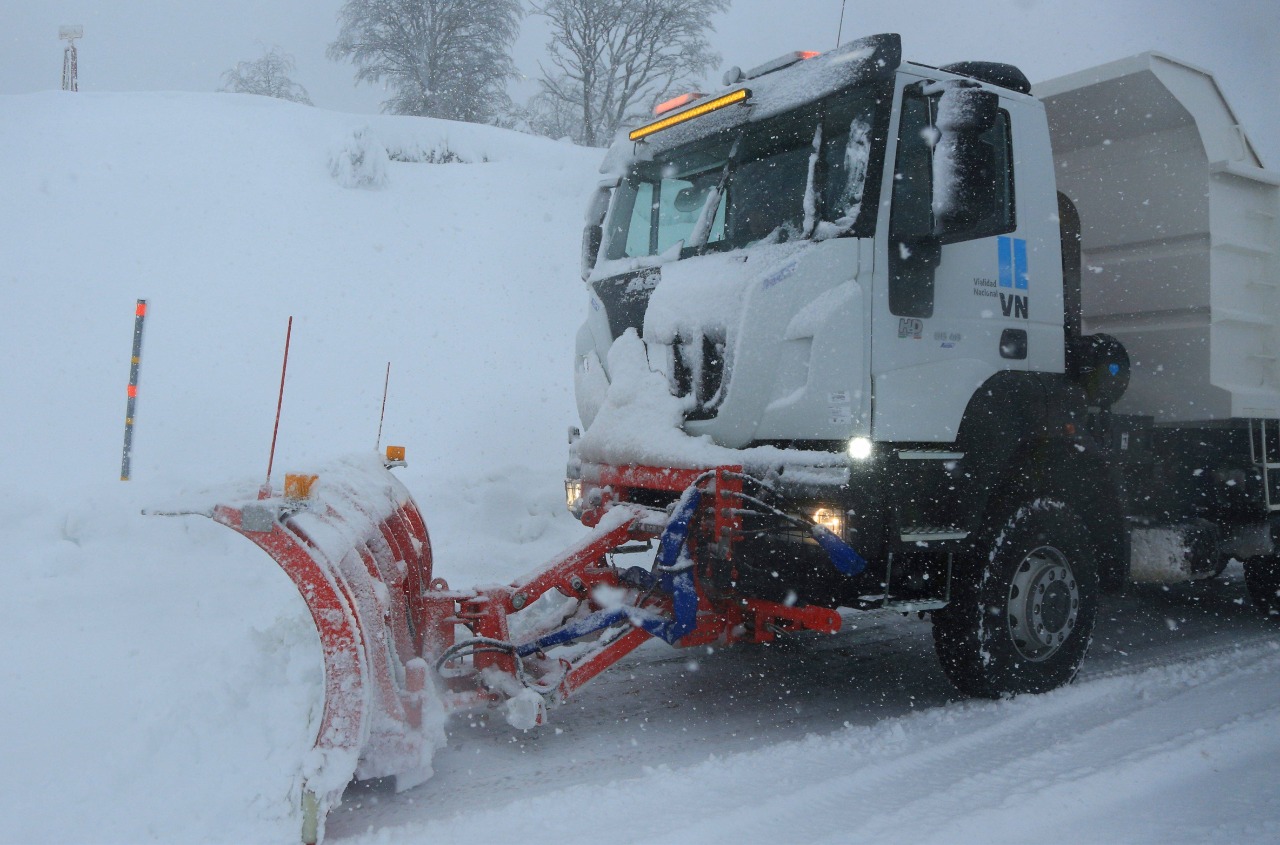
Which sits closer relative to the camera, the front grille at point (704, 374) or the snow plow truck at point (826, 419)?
the snow plow truck at point (826, 419)

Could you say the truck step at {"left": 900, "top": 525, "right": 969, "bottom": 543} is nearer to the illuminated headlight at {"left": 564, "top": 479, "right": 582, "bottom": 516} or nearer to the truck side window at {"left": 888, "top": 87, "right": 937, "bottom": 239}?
the truck side window at {"left": 888, "top": 87, "right": 937, "bottom": 239}

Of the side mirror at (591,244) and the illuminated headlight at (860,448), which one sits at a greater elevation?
the side mirror at (591,244)

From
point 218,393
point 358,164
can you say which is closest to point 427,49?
point 358,164

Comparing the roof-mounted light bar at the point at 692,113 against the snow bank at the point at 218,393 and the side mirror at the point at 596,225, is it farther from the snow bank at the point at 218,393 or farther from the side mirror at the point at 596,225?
the snow bank at the point at 218,393

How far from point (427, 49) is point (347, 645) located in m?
29.6

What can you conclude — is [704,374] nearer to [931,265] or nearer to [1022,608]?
[931,265]

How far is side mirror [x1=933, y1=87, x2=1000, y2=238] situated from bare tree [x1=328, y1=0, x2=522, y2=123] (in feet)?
90.3

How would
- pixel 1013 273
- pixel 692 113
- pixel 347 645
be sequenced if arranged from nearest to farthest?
pixel 347 645
pixel 1013 273
pixel 692 113

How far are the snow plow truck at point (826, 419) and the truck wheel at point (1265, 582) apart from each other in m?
1.47

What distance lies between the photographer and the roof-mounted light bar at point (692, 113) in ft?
15.4

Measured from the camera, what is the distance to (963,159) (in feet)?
13.1

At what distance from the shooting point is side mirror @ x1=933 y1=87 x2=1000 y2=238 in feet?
12.9

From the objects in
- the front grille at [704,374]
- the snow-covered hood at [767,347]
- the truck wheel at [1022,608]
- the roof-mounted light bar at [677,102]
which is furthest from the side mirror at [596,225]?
the truck wheel at [1022,608]

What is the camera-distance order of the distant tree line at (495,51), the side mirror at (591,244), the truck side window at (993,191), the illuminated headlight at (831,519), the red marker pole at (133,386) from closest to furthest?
the illuminated headlight at (831,519) < the truck side window at (993,191) < the side mirror at (591,244) < the red marker pole at (133,386) < the distant tree line at (495,51)
